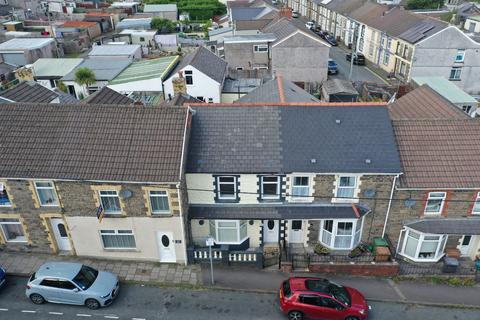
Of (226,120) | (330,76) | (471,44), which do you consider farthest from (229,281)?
(471,44)

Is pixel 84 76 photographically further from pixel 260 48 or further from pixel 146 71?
pixel 260 48

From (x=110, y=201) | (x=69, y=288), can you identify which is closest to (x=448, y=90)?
(x=110, y=201)

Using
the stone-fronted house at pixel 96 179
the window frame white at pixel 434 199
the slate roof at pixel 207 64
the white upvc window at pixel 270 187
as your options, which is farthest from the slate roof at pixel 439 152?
the slate roof at pixel 207 64

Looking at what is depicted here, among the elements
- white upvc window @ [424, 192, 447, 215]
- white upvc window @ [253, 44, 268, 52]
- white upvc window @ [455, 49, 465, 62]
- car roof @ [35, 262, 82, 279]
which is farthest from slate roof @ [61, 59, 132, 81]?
white upvc window @ [455, 49, 465, 62]

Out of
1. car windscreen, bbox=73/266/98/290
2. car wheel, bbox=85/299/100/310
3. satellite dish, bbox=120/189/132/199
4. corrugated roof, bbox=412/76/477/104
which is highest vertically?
satellite dish, bbox=120/189/132/199

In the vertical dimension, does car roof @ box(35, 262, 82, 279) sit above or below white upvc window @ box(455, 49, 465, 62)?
below

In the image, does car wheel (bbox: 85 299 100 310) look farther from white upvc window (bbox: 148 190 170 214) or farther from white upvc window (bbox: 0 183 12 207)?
white upvc window (bbox: 0 183 12 207)

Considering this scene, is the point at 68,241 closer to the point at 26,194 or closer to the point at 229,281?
the point at 26,194
